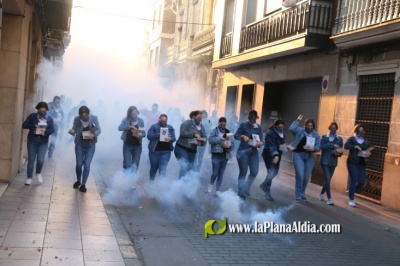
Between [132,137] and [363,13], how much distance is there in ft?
19.5

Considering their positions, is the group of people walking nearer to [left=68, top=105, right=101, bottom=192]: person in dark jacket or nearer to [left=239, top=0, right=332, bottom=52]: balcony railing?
[left=68, top=105, right=101, bottom=192]: person in dark jacket

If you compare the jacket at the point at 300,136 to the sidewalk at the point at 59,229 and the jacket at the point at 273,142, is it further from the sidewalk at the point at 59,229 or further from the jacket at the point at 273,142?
the sidewalk at the point at 59,229

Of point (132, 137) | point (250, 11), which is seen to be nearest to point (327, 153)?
point (132, 137)

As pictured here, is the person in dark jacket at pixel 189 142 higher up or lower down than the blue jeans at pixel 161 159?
higher up

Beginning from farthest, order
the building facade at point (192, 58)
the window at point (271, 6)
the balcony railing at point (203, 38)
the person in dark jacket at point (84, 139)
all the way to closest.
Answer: the building facade at point (192, 58), the balcony railing at point (203, 38), the window at point (271, 6), the person in dark jacket at point (84, 139)

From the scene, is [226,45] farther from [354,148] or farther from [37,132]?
[37,132]

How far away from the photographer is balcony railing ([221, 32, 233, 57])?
18625mm

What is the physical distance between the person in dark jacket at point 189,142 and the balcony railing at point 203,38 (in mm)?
12945

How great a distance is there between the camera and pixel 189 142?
8.77 m

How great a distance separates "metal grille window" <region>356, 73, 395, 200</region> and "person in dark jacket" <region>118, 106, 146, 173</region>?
516cm

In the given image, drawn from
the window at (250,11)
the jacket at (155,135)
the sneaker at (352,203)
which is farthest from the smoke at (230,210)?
the window at (250,11)

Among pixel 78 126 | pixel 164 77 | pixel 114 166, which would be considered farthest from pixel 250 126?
pixel 164 77

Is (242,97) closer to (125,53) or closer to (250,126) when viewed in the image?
(250,126)

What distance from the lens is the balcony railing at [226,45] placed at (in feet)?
61.1
